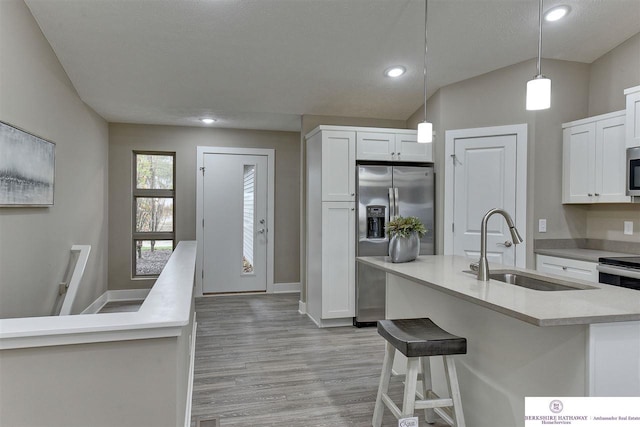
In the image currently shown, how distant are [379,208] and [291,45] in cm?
183

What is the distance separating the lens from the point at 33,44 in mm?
2920

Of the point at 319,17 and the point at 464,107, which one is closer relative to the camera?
the point at 319,17

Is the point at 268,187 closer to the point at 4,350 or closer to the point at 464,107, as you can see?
the point at 464,107

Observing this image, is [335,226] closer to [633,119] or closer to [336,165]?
[336,165]

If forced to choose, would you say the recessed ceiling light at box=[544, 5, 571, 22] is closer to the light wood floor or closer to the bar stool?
the bar stool

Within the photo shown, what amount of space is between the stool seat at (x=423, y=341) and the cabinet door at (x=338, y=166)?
230 cm

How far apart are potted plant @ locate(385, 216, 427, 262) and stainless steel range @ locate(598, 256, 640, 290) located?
1.56 meters

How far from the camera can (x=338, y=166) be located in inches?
165

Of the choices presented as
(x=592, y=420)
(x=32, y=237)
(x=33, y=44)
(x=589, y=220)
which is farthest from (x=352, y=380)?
(x=33, y=44)

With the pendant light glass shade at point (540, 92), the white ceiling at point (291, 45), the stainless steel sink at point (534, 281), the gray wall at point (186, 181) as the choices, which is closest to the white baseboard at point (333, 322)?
the gray wall at point (186, 181)

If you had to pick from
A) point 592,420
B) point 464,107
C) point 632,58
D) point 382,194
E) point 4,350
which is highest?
point 632,58

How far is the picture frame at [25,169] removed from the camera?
251cm

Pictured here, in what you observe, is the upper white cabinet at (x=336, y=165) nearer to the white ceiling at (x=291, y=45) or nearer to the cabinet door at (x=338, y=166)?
the cabinet door at (x=338, y=166)

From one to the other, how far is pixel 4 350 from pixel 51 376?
7.0 inches
